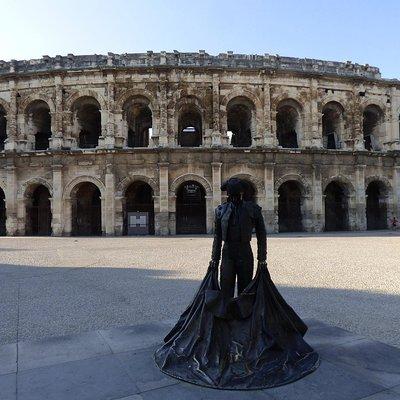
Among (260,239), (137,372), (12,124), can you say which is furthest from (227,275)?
(12,124)

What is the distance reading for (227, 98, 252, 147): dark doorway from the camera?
2234 cm

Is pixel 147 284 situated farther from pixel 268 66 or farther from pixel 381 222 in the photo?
pixel 381 222

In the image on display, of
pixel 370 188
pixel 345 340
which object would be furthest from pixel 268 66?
pixel 345 340

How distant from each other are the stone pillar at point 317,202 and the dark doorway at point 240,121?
16.8ft

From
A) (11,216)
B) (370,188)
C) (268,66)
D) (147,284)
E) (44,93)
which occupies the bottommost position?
(147,284)

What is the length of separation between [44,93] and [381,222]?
24.7 m

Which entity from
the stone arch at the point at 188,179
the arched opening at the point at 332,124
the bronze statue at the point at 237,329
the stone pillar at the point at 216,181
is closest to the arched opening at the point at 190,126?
the stone pillar at the point at 216,181

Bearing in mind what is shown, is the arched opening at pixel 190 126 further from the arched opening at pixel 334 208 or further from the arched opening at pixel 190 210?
the arched opening at pixel 334 208

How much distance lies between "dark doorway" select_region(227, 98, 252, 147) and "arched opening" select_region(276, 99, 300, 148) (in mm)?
2204

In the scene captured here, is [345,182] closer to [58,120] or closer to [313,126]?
[313,126]

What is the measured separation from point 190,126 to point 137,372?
23161 mm

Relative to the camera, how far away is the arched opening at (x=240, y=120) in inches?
872

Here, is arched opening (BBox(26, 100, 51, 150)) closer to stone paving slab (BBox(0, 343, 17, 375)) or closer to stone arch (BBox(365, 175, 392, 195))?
stone paving slab (BBox(0, 343, 17, 375))

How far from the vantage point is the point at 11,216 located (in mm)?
21266
